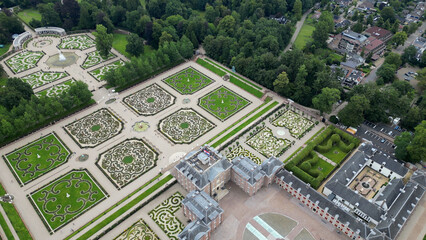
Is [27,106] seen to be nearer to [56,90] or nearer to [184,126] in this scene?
[56,90]

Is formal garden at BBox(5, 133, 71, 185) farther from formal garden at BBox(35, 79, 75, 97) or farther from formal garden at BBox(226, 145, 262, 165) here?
formal garden at BBox(226, 145, 262, 165)

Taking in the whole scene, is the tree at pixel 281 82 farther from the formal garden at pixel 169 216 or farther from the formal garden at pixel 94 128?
the formal garden at pixel 94 128

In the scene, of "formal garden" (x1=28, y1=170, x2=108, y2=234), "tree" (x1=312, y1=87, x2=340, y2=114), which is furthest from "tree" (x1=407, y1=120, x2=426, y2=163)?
"formal garden" (x1=28, y1=170, x2=108, y2=234)

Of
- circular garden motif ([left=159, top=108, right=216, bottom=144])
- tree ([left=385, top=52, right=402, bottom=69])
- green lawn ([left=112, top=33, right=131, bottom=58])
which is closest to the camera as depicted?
circular garden motif ([left=159, top=108, right=216, bottom=144])

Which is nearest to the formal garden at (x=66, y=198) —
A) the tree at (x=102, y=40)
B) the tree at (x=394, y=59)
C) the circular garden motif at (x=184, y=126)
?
the circular garden motif at (x=184, y=126)

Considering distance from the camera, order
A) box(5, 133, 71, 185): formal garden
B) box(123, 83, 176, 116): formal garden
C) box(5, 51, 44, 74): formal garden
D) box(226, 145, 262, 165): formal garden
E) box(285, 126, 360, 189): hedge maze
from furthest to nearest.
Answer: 1. box(5, 51, 44, 74): formal garden
2. box(123, 83, 176, 116): formal garden
3. box(226, 145, 262, 165): formal garden
4. box(5, 133, 71, 185): formal garden
5. box(285, 126, 360, 189): hedge maze
